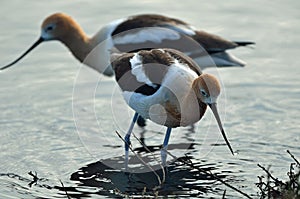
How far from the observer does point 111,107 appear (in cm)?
849

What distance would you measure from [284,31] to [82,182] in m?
3.92

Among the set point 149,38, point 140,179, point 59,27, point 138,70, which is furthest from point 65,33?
point 140,179

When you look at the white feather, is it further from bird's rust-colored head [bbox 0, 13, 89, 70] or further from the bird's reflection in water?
bird's rust-colored head [bbox 0, 13, 89, 70]

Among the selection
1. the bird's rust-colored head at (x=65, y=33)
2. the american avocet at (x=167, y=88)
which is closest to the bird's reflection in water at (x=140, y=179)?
the american avocet at (x=167, y=88)

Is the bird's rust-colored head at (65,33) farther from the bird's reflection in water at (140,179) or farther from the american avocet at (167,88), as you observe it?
the american avocet at (167,88)

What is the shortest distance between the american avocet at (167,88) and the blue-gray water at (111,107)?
56cm

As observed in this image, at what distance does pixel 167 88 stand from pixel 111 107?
1948 millimetres

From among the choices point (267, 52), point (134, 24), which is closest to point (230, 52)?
point (267, 52)

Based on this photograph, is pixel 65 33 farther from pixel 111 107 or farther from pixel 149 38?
pixel 111 107

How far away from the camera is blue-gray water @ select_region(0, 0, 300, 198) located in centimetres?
695

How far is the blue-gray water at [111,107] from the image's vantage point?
6.95 m

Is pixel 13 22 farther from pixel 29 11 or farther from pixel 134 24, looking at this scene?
pixel 134 24

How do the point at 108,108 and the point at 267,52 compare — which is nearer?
the point at 108,108

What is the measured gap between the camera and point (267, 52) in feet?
31.0
